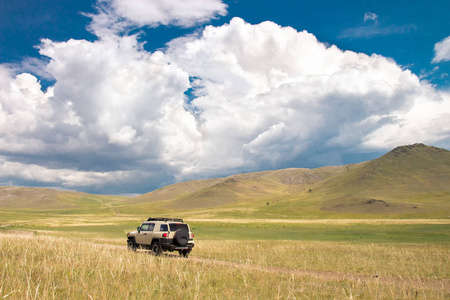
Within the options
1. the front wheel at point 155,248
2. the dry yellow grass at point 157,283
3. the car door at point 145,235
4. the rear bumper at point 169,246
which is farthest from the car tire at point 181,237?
the dry yellow grass at point 157,283

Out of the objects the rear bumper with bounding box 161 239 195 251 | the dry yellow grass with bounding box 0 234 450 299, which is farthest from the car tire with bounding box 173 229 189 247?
the dry yellow grass with bounding box 0 234 450 299

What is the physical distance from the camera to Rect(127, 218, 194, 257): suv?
2297 centimetres

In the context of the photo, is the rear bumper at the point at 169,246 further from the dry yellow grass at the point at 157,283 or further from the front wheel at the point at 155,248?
the dry yellow grass at the point at 157,283

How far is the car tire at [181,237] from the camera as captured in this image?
899 inches

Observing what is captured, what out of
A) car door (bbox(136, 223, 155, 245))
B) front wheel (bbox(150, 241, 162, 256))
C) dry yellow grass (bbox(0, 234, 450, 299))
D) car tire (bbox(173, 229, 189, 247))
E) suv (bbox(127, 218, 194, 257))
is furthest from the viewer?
car door (bbox(136, 223, 155, 245))

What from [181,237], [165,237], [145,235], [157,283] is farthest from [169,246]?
[157,283]

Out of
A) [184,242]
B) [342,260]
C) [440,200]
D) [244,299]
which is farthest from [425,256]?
[440,200]

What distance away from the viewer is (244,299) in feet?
31.4

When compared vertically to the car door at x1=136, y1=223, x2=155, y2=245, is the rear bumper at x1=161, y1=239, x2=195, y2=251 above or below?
below

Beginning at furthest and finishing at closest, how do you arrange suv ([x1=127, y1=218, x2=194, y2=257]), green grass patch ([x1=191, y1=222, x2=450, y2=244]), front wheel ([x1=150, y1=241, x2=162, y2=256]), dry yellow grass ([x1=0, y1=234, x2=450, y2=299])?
green grass patch ([x1=191, y1=222, x2=450, y2=244]) → front wheel ([x1=150, y1=241, x2=162, y2=256]) → suv ([x1=127, y1=218, x2=194, y2=257]) → dry yellow grass ([x1=0, y1=234, x2=450, y2=299])

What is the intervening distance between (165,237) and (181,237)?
1146 mm

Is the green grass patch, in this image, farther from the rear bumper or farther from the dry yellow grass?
the dry yellow grass

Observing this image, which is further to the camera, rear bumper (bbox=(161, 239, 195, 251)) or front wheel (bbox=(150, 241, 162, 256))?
front wheel (bbox=(150, 241, 162, 256))

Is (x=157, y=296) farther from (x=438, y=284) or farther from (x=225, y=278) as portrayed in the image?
(x=438, y=284)
